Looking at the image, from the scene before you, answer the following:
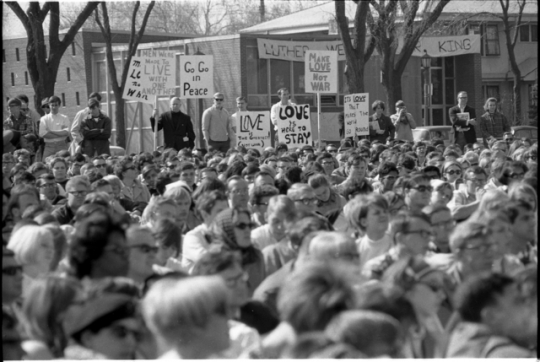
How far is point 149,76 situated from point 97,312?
15.5 metres

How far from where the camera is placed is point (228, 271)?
5168mm

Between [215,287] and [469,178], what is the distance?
22.5 feet

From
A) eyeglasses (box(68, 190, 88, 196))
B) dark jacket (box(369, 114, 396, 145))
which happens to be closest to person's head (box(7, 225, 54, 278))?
eyeglasses (box(68, 190, 88, 196))

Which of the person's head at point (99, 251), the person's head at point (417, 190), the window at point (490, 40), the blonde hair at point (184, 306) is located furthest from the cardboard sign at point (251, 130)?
the window at point (490, 40)

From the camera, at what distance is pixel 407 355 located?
169 inches

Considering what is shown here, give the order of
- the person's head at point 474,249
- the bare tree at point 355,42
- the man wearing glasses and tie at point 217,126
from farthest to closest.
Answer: the bare tree at point 355,42, the man wearing glasses and tie at point 217,126, the person's head at point 474,249

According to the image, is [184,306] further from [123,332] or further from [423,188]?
[423,188]

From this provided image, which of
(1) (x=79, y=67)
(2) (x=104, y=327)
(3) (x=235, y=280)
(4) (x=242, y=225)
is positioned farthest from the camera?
(1) (x=79, y=67)

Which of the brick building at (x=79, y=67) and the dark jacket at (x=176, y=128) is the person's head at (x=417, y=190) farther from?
the brick building at (x=79, y=67)

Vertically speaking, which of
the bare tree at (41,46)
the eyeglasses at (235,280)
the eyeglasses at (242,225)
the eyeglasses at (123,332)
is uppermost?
the bare tree at (41,46)

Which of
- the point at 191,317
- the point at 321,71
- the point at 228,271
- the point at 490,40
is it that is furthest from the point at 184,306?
the point at 490,40

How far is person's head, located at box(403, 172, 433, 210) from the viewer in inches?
356

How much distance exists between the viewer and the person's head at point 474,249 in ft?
18.9

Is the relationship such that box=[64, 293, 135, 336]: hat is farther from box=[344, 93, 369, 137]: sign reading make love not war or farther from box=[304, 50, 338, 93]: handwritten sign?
box=[304, 50, 338, 93]: handwritten sign
